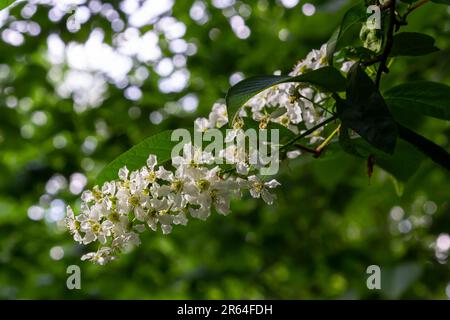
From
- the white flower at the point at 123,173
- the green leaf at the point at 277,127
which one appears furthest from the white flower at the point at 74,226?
the green leaf at the point at 277,127

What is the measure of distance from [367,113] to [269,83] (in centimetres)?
11

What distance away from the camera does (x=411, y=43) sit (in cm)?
79

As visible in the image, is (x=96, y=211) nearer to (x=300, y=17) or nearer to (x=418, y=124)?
(x=418, y=124)

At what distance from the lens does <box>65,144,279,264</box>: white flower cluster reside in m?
0.80

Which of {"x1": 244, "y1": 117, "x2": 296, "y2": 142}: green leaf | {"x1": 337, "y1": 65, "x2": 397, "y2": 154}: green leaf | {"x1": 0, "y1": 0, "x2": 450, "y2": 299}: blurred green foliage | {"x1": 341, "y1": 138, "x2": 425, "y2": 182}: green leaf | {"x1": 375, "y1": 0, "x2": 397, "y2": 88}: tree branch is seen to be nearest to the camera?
{"x1": 337, "y1": 65, "x2": 397, "y2": 154}: green leaf

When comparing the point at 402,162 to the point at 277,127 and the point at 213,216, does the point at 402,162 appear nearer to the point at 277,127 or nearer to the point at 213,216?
the point at 277,127

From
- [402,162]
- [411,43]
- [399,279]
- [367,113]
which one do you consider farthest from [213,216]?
[367,113]

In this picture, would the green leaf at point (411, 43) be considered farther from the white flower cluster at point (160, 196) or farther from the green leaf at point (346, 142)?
the white flower cluster at point (160, 196)

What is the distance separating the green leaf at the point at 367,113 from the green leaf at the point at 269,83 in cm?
3

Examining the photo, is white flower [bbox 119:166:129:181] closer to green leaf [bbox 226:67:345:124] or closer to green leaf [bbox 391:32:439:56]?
green leaf [bbox 226:67:345:124]

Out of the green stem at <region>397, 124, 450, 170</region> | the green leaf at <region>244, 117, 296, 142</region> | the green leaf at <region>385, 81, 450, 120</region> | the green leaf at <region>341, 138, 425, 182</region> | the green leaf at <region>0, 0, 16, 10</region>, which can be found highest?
the green leaf at <region>0, 0, 16, 10</region>

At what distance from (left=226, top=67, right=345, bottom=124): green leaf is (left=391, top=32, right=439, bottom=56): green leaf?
0.39ft

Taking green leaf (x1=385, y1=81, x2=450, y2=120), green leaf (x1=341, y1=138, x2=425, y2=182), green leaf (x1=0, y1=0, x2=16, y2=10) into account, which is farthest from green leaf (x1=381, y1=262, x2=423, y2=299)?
green leaf (x1=0, y1=0, x2=16, y2=10)

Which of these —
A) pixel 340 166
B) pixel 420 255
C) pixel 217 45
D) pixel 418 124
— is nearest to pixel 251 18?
pixel 217 45
